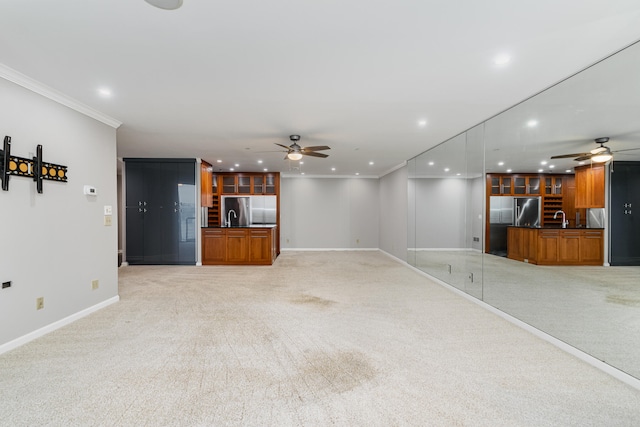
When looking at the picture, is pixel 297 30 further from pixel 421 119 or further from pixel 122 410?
pixel 122 410

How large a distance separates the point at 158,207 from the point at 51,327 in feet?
13.6

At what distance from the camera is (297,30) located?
2.06 m

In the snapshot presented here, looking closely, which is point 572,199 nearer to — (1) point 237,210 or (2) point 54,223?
(2) point 54,223

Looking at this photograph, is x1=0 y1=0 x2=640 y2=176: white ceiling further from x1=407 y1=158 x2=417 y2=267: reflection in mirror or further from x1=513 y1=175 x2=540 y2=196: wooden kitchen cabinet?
x1=407 y1=158 x2=417 y2=267: reflection in mirror

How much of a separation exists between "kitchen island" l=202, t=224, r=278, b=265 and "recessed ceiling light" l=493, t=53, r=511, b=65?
5786 mm

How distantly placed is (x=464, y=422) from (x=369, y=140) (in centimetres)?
427

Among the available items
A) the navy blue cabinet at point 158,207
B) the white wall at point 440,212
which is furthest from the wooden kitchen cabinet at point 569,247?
the navy blue cabinet at point 158,207

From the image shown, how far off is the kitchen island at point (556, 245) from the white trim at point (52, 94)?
19.0 ft

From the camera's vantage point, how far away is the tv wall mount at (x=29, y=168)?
2732 millimetres

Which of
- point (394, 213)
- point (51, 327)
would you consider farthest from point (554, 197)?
point (51, 327)

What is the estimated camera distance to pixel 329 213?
9.74 meters

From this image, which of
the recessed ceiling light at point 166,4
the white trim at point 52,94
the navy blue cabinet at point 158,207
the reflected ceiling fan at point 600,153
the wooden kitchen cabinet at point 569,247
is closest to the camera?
the recessed ceiling light at point 166,4

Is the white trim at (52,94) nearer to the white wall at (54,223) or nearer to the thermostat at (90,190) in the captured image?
the white wall at (54,223)

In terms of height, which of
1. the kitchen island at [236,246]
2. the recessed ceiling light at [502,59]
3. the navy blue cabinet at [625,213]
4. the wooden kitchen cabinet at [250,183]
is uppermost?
the recessed ceiling light at [502,59]
